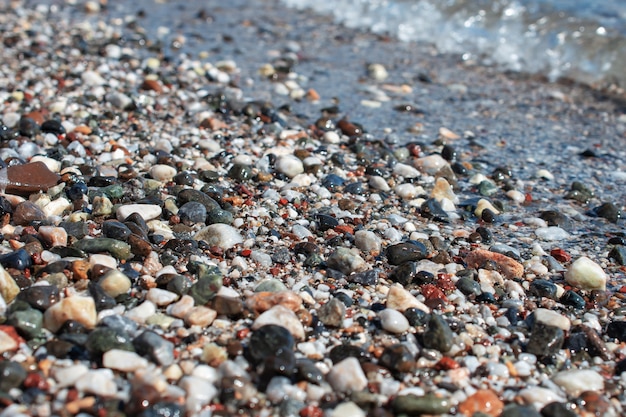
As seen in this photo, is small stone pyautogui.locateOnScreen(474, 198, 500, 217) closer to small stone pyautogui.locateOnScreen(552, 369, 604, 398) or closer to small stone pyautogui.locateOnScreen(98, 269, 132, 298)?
small stone pyautogui.locateOnScreen(552, 369, 604, 398)

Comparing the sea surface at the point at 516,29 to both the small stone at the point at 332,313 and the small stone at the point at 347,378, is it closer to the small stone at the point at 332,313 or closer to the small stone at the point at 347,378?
the small stone at the point at 332,313

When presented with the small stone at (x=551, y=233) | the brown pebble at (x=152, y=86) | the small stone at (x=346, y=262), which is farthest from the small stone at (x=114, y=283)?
the brown pebble at (x=152, y=86)

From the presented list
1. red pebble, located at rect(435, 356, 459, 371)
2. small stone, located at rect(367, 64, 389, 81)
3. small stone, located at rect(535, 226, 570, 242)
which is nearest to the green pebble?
red pebble, located at rect(435, 356, 459, 371)

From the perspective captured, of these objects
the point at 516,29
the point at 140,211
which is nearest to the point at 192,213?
the point at 140,211

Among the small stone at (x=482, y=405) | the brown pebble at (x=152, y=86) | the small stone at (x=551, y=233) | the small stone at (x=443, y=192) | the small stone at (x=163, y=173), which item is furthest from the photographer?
the brown pebble at (x=152, y=86)

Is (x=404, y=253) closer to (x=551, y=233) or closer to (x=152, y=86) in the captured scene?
(x=551, y=233)

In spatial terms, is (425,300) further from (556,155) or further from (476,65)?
(476,65)
